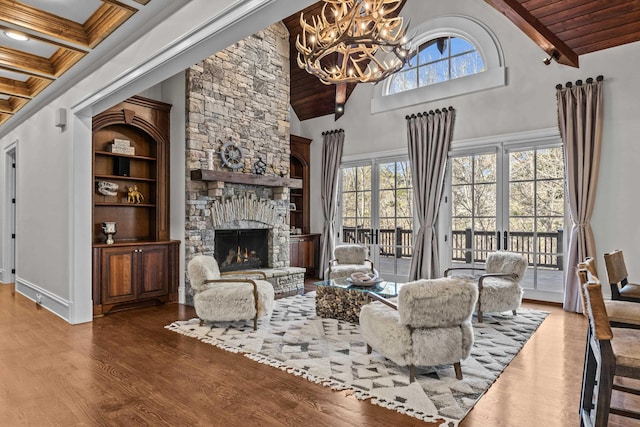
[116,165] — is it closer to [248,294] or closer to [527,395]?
[248,294]

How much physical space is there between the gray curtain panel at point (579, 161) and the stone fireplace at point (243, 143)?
4195mm

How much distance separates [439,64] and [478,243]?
10.8 ft

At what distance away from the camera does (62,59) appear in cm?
415

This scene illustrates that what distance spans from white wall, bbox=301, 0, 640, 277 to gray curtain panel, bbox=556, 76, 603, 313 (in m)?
0.14

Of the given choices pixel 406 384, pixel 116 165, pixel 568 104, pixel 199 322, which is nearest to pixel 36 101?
pixel 116 165

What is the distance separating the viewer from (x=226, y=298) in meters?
4.46

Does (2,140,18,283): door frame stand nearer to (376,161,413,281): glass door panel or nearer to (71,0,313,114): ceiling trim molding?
(71,0,313,114): ceiling trim molding

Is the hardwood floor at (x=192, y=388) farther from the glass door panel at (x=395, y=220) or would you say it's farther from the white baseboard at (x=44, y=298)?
the glass door panel at (x=395, y=220)

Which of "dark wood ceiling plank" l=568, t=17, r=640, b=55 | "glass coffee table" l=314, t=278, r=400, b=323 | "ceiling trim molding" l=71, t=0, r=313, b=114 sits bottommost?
"glass coffee table" l=314, t=278, r=400, b=323

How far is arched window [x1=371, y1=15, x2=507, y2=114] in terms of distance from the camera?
20.9 feet

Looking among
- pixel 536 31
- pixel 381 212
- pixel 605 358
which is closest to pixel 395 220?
pixel 381 212

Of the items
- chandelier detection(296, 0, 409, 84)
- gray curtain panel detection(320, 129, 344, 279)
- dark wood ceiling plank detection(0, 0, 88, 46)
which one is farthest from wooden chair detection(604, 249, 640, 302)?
gray curtain panel detection(320, 129, 344, 279)

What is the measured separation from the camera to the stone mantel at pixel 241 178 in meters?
5.73

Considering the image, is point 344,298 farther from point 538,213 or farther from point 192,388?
point 538,213
